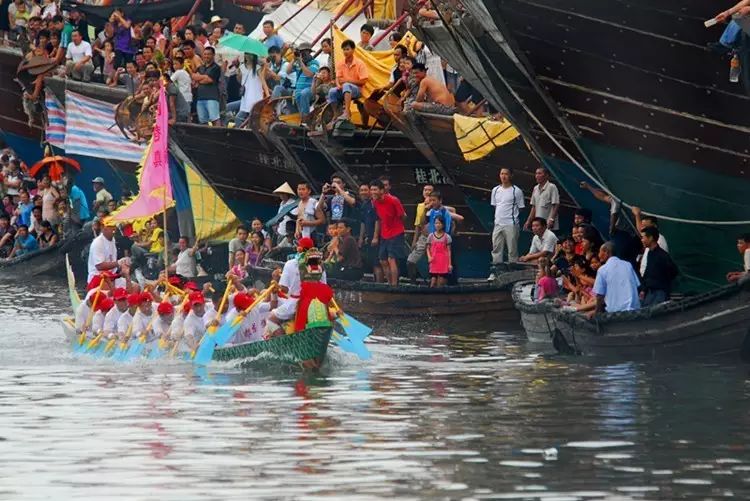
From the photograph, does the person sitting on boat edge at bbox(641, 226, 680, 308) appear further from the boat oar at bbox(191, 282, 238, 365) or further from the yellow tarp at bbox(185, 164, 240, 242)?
the yellow tarp at bbox(185, 164, 240, 242)

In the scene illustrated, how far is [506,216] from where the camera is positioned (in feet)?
98.5

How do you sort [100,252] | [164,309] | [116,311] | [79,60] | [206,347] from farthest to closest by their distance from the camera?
1. [79,60]
2. [100,252]
3. [116,311]
4. [164,309]
5. [206,347]

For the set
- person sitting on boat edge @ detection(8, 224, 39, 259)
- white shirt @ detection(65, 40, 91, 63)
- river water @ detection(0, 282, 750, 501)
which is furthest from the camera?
person sitting on boat edge @ detection(8, 224, 39, 259)

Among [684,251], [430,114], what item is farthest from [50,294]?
[684,251]

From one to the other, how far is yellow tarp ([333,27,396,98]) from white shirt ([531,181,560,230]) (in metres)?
3.93

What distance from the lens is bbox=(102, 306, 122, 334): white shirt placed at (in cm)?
2755

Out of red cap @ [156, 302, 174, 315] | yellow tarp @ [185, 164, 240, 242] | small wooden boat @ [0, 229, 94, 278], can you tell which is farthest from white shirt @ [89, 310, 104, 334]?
small wooden boat @ [0, 229, 94, 278]

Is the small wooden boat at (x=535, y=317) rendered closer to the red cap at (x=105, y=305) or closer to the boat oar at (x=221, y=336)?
the boat oar at (x=221, y=336)

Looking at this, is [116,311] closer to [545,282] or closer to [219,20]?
[545,282]

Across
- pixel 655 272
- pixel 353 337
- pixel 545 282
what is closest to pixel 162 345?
pixel 353 337

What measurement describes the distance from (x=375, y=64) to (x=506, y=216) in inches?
151

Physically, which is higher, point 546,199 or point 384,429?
point 546,199

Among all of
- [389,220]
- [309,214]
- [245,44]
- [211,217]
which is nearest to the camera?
[389,220]

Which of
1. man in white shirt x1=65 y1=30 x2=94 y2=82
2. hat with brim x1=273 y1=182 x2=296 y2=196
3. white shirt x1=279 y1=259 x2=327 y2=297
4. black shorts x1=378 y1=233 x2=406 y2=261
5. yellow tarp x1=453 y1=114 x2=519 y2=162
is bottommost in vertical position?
white shirt x1=279 y1=259 x2=327 y2=297
